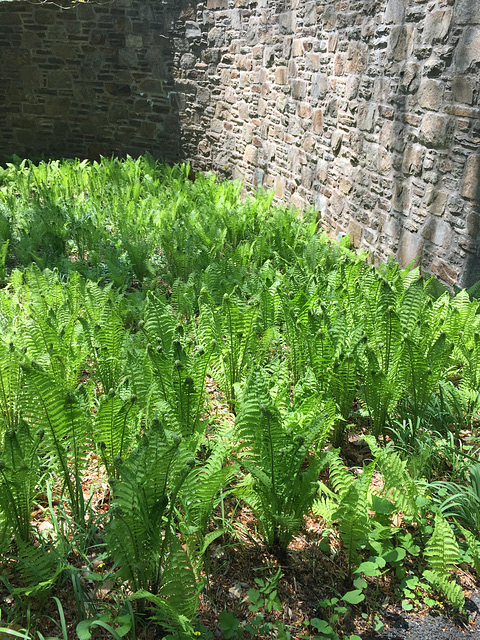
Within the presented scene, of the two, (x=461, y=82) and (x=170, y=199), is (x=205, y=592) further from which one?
(x=170, y=199)

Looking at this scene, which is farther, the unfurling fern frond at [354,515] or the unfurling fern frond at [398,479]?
the unfurling fern frond at [398,479]

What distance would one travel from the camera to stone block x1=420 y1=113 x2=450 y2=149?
366 centimetres

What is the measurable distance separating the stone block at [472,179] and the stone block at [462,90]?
346 millimetres

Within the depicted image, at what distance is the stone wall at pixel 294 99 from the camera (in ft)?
12.0

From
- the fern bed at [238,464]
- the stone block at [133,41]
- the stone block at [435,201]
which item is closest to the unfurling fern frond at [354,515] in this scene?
the fern bed at [238,464]

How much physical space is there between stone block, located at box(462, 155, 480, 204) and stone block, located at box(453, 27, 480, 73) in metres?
0.54

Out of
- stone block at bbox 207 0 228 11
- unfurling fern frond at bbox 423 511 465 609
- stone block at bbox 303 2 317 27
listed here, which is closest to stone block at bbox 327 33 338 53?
stone block at bbox 303 2 317 27

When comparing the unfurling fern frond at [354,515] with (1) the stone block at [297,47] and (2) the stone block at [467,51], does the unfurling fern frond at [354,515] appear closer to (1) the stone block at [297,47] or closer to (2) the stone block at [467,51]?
(2) the stone block at [467,51]

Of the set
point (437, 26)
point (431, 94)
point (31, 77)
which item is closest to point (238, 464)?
point (431, 94)

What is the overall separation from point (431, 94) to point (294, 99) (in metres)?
2.47

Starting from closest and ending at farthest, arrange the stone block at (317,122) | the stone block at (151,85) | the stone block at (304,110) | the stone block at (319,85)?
the stone block at (319,85) → the stone block at (317,122) → the stone block at (304,110) → the stone block at (151,85)

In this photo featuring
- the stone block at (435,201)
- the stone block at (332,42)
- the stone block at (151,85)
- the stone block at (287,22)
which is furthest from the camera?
the stone block at (151,85)

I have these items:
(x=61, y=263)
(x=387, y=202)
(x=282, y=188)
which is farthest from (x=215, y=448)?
(x=282, y=188)

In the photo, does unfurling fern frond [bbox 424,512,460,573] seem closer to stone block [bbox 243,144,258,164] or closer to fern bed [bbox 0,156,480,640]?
fern bed [bbox 0,156,480,640]
